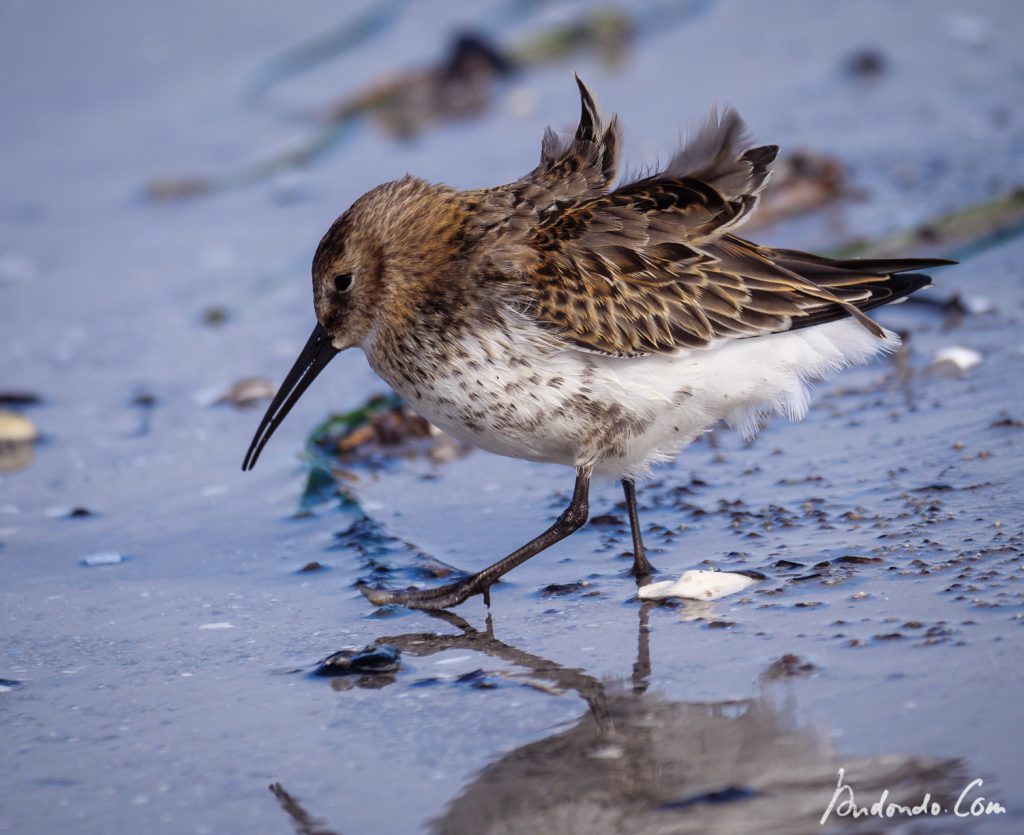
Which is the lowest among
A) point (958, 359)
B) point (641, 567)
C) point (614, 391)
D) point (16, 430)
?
point (641, 567)

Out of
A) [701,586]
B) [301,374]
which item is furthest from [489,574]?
[301,374]

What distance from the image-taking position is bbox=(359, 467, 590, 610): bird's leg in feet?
16.9

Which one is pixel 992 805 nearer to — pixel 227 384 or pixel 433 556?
pixel 433 556

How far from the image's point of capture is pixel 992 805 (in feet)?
11.2

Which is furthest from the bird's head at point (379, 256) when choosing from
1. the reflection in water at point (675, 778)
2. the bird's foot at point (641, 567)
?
the reflection in water at point (675, 778)

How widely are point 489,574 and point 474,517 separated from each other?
86 cm

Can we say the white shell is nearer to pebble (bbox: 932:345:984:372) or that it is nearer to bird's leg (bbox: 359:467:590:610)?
bird's leg (bbox: 359:467:590:610)

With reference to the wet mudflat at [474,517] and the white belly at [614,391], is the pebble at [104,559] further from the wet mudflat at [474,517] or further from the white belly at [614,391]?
the white belly at [614,391]

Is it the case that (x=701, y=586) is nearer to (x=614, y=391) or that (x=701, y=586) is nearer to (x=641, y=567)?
(x=641, y=567)

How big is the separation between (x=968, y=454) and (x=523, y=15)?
791 cm

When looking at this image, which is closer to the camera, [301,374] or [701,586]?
[701,586]

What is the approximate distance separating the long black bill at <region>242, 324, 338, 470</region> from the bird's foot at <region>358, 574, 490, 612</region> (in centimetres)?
101

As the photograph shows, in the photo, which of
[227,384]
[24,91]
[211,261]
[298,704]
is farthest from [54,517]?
[24,91]

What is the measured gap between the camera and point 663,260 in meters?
5.32
